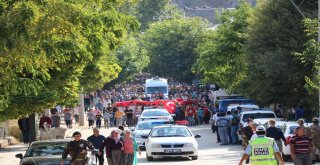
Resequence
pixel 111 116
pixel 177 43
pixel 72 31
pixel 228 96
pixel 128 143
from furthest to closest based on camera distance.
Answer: pixel 177 43, pixel 228 96, pixel 111 116, pixel 128 143, pixel 72 31

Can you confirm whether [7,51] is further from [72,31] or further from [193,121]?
[193,121]

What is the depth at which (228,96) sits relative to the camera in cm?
6856

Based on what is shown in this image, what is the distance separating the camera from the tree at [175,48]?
354 ft

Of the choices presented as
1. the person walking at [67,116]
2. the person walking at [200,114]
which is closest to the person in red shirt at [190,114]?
the person walking at [200,114]

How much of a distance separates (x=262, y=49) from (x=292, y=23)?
2.45 metres

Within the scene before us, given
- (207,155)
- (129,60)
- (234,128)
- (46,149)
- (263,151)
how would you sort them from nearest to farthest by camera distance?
1. (263,151)
2. (46,149)
3. (207,155)
4. (234,128)
5. (129,60)

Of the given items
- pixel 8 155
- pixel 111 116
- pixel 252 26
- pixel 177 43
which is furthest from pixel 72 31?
pixel 177 43

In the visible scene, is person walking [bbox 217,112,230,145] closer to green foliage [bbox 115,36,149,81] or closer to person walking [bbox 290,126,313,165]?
person walking [bbox 290,126,313,165]

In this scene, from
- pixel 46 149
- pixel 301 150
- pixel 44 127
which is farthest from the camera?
pixel 44 127

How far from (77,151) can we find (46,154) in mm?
1169

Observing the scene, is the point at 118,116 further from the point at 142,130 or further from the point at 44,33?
the point at 44,33

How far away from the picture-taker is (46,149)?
938 inches

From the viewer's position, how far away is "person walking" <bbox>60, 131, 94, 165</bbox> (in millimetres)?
22550

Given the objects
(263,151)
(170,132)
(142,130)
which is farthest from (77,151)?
(142,130)
